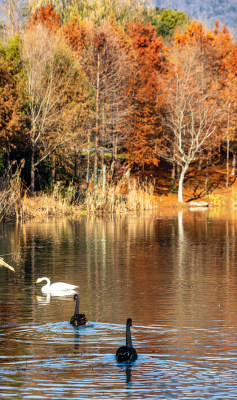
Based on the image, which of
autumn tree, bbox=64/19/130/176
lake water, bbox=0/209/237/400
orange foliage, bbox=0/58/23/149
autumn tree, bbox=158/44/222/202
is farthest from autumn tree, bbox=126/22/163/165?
lake water, bbox=0/209/237/400

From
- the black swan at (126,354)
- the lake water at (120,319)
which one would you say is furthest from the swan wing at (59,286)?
the black swan at (126,354)

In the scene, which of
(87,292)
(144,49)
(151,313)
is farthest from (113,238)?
(144,49)

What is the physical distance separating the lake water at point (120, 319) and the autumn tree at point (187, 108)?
105 ft

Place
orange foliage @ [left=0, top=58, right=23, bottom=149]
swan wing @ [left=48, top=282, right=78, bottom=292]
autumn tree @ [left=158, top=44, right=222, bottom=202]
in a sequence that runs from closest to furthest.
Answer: swan wing @ [left=48, top=282, right=78, bottom=292]
orange foliage @ [left=0, top=58, right=23, bottom=149]
autumn tree @ [left=158, top=44, right=222, bottom=202]

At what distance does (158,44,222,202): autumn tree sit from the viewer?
209ft

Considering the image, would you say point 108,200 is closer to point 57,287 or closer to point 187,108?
point 187,108

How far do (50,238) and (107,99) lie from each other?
27.3 metres

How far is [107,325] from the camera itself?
15.0m

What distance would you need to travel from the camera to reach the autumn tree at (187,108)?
209 feet

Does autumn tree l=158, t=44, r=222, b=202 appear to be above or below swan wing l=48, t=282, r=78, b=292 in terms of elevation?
above

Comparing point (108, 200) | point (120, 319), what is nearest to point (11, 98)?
point (108, 200)

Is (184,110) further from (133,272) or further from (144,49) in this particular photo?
(133,272)

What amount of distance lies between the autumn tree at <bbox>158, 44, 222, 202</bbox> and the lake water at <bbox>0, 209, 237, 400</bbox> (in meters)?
32.0

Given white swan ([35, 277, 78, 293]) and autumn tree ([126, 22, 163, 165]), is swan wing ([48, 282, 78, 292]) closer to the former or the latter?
white swan ([35, 277, 78, 293])
